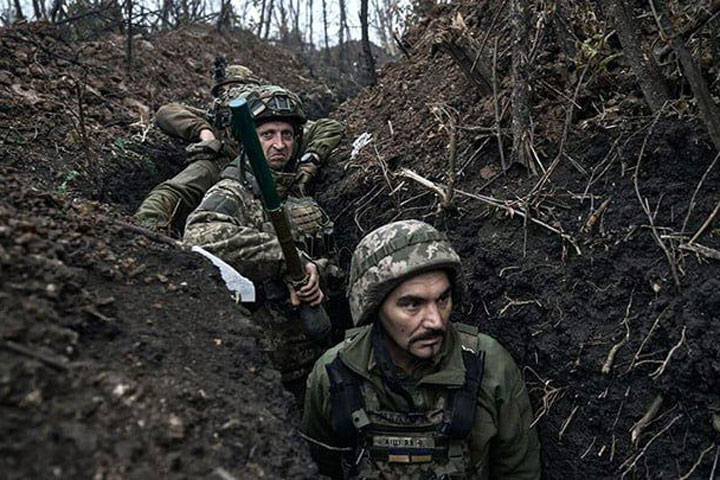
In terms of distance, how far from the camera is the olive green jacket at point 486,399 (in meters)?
3.12

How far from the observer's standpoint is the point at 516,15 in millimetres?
3855

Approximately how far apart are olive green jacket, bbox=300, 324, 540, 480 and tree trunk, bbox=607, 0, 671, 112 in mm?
1578

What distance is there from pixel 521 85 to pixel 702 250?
160cm

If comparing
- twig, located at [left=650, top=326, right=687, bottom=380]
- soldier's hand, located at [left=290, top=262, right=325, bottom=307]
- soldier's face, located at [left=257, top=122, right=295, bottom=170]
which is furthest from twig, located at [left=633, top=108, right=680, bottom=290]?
soldier's face, located at [left=257, top=122, right=295, bottom=170]

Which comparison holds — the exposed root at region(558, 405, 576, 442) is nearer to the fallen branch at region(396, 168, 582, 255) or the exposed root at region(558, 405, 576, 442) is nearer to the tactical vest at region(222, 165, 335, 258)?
the fallen branch at region(396, 168, 582, 255)

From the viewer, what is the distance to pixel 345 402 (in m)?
3.14

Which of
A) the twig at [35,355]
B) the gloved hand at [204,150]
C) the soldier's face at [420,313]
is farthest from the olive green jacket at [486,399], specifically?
the gloved hand at [204,150]

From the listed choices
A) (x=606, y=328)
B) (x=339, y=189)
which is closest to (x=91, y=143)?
(x=339, y=189)

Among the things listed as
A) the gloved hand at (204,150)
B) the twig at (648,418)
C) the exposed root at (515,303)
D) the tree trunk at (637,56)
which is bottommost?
the twig at (648,418)

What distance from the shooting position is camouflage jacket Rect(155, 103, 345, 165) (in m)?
5.89

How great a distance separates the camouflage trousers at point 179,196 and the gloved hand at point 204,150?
2.5 inches

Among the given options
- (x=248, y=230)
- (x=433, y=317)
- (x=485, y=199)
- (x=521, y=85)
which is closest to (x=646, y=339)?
(x=433, y=317)

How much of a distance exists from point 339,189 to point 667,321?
122 inches

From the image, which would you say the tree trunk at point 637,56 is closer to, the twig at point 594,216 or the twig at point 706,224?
the twig at point 594,216
